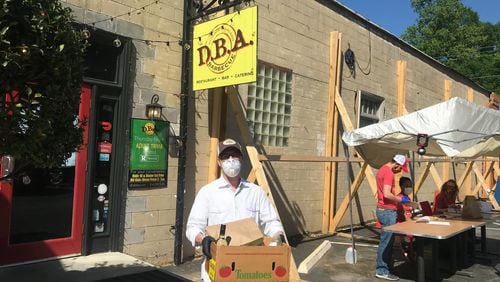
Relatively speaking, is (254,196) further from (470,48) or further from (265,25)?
(470,48)

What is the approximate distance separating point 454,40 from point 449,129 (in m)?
37.6

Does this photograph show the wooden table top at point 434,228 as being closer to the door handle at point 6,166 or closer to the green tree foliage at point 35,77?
the green tree foliage at point 35,77

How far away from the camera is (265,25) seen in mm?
9484

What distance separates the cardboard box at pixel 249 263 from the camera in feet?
10.4

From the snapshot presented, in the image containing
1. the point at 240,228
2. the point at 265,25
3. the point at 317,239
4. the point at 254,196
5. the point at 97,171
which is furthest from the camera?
the point at 317,239

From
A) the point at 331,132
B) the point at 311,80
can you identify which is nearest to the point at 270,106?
the point at 311,80

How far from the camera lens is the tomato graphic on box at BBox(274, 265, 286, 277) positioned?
10.8ft

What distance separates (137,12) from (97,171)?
2.30 metres

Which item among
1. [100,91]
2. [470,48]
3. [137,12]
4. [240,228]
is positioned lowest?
[240,228]

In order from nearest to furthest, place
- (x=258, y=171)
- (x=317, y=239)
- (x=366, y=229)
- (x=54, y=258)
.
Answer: (x=54, y=258) < (x=258, y=171) < (x=317, y=239) < (x=366, y=229)

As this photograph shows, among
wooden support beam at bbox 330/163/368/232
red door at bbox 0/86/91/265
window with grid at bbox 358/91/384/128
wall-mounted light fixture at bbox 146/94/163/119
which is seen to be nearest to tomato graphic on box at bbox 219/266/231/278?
red door at bbox 0/86/91/265

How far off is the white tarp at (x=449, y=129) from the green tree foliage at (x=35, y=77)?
511 cm

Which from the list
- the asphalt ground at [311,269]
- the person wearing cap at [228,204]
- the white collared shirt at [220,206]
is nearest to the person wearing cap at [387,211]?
the asphalt ground at [311,269]

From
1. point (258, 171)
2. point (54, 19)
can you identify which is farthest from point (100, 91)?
point (54, 19)
